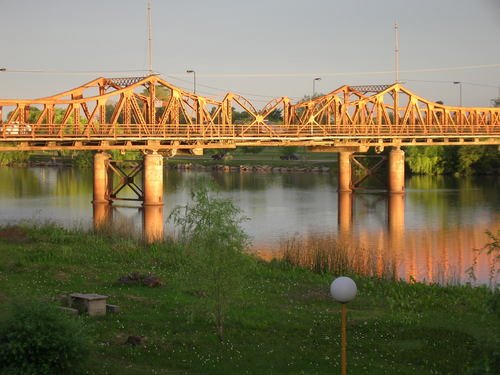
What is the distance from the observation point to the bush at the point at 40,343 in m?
14.5

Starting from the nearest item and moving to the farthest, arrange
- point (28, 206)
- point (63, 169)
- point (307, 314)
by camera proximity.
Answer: point (307, 314), point (28, 206), point (63, 169)

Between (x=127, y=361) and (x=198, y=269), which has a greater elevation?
(x=198, y=269)

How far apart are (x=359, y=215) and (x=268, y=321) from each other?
40368 mm

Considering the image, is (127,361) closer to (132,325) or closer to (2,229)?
(132,325)

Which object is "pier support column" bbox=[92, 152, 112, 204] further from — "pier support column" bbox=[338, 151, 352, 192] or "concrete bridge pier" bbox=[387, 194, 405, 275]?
A: "pier support column" bbox=[338, 151, 352, 192]

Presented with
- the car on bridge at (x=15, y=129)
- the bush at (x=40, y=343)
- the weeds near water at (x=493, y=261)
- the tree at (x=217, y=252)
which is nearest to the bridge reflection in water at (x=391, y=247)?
the weeds near water at (x=493, y=261)

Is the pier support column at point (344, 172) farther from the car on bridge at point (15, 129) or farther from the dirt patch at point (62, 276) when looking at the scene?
the dirt patch at point (62, 276)

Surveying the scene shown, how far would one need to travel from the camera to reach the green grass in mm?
16516

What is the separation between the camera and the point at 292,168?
131 meters

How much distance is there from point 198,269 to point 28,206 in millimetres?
45512

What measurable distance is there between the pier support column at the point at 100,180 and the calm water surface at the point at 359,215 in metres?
1.69

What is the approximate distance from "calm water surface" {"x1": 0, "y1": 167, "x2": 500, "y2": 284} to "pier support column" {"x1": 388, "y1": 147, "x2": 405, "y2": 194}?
3.97ft

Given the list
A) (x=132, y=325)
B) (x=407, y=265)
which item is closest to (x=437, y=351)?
(x=132, y=325)

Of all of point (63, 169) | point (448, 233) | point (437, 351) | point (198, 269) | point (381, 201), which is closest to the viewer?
point (437, 351)
